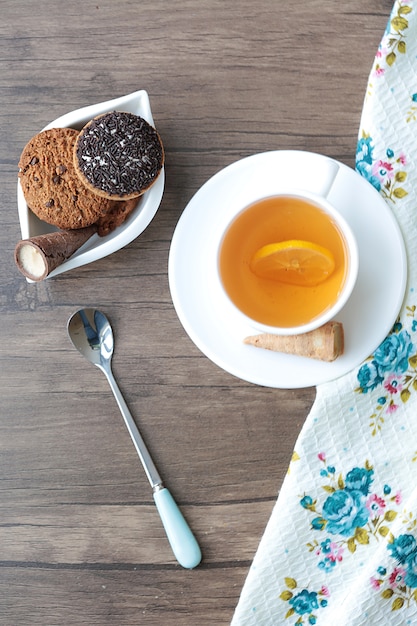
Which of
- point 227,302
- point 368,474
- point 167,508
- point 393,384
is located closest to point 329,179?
point 227,302

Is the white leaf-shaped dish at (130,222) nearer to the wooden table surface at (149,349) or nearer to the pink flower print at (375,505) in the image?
the wooden table surface at (149,349)

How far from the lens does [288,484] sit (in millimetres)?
1154

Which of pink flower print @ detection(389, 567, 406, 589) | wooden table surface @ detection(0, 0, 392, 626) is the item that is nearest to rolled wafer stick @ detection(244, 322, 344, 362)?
wooden table surface @ detection(0, 0, 392, 626)

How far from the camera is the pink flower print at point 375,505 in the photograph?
3.78 feet

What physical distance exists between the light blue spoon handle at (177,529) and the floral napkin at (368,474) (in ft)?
0.33

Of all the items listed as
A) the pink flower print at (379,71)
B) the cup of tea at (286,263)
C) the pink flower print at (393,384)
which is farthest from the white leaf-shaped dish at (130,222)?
the pink flower print at (393,384)

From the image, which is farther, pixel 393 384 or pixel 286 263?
pixel 393 384

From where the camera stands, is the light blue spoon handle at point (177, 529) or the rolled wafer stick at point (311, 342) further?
the light blue spoon handle at point (177, 529)

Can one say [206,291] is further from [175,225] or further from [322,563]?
[322,563]

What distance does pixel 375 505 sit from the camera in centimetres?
116

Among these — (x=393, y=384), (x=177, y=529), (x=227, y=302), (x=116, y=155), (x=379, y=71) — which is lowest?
(x=177, y=529)

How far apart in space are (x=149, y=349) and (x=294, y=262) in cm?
31

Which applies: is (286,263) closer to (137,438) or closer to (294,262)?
(294,262)

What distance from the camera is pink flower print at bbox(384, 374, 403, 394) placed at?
3.76 feet
